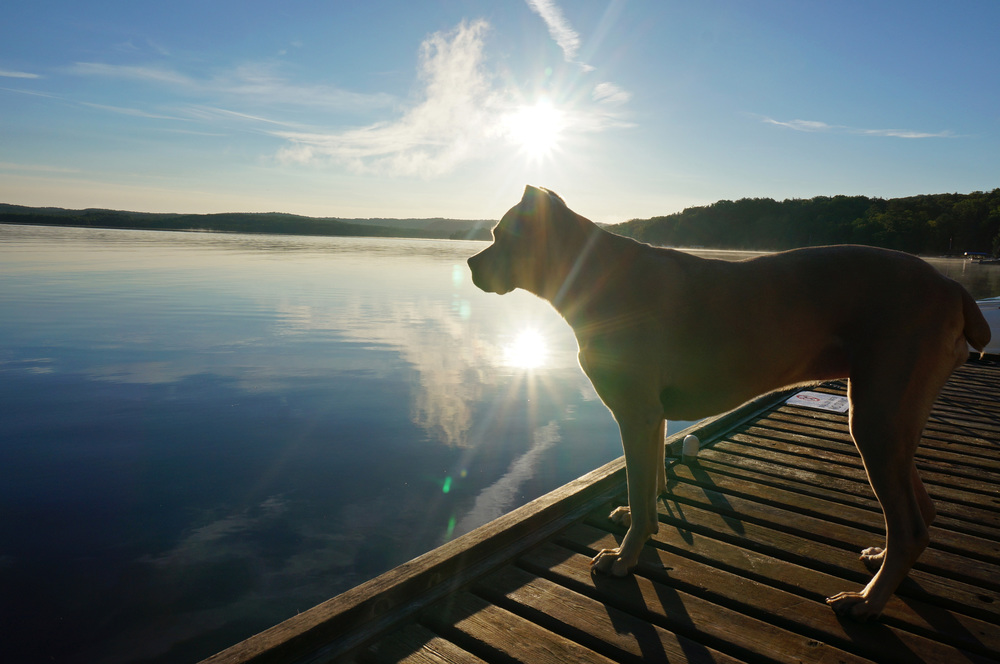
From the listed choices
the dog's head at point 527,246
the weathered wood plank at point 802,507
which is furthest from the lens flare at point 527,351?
the dog's head at point 527,246

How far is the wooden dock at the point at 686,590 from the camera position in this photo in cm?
271

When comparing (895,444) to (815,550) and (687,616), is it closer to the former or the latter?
(815,550)

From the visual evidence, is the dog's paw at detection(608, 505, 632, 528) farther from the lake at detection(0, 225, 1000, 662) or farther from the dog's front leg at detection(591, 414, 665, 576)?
the lake at detection(0, 225, 1000, 662)

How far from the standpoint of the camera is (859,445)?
3.08 metres

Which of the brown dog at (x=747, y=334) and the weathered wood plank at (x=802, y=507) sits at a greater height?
the brown dog at (x=747, y=334)

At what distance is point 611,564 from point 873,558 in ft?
5.26

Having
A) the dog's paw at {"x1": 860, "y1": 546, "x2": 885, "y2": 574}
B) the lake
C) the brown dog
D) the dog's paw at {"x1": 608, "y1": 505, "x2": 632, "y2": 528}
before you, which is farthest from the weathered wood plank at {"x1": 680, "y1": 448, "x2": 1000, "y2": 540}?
the lake

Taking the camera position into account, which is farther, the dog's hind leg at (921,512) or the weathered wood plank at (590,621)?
the dog's hind leg at (921,512)

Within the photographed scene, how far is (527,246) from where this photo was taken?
12.7 ft

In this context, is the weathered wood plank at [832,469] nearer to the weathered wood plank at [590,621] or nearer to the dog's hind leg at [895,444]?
the dog's hind leg at [895,444]

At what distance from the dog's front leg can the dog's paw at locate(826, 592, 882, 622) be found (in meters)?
0.99

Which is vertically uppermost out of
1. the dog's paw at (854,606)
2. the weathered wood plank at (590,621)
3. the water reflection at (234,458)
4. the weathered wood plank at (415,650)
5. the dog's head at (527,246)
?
the dog's head at (527,246)

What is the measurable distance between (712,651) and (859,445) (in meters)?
1.37

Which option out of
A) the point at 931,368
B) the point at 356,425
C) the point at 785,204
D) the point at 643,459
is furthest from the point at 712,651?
the point at 785,204
